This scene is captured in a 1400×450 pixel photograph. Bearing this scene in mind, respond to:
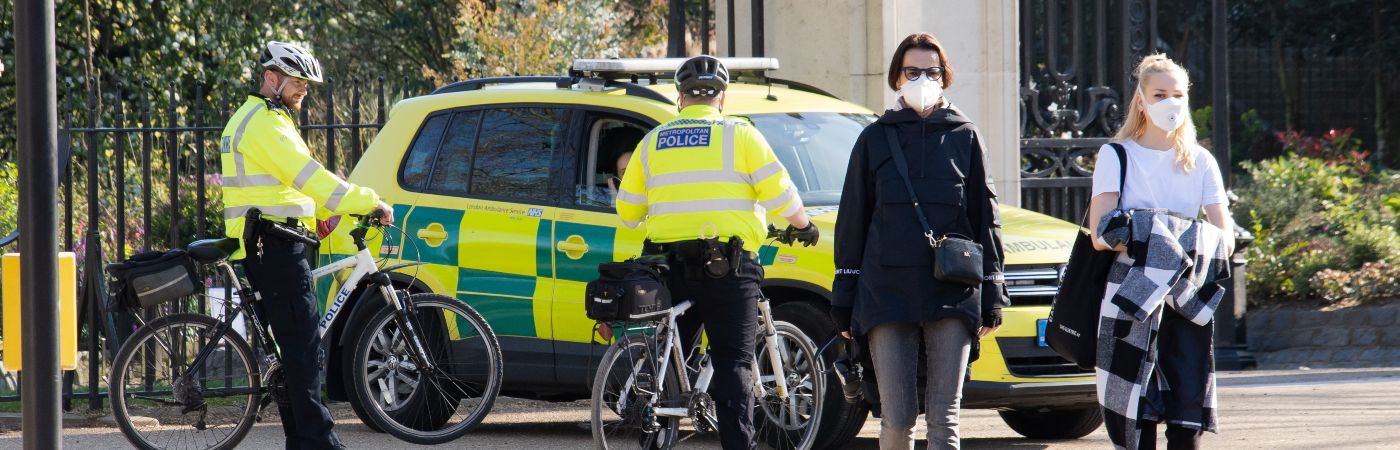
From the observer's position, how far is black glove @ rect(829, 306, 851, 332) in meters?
5.73

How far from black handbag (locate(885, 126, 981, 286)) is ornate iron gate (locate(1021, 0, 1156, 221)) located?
6006 mm

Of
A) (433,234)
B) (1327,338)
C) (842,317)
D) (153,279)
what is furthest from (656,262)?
(1327,338)

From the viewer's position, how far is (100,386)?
9.60m

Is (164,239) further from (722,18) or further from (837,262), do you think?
(837,262)

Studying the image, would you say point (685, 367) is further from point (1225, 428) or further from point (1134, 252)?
point (1225, 428)

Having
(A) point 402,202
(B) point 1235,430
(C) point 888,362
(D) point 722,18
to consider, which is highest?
(D) point 722,18

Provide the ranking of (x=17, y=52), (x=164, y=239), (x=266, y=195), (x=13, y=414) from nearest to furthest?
(x=17, y=52) → (x=266, y=195) → (x=13, y=414) → (x=164, y=239)

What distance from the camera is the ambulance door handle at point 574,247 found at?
7.77m

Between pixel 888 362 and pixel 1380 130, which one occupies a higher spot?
pixel 1380 130

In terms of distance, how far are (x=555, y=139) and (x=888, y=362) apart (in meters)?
2.82

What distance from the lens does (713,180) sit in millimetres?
6316

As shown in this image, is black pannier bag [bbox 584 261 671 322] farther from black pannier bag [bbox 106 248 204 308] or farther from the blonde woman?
black pannier bag [bbox 106 248 204 308]

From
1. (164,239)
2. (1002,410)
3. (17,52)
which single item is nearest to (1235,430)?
(1002,410)

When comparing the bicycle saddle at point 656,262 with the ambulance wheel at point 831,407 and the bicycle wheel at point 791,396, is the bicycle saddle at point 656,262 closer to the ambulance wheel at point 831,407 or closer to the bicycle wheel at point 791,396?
the bicycle wheel at point 791,396
